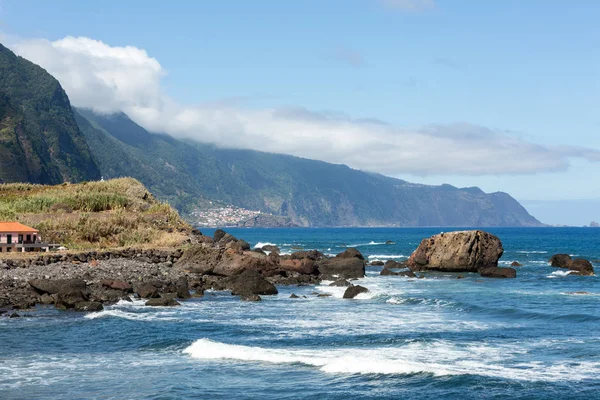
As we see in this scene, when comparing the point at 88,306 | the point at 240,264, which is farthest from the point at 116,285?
the point at 240,264

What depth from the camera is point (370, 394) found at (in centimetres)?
2022

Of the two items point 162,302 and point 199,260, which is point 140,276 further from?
point 162,302

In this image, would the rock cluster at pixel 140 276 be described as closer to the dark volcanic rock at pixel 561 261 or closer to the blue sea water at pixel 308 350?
the blue sea water at pixel 308 350

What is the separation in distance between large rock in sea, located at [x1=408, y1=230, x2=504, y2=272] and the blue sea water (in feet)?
72.6

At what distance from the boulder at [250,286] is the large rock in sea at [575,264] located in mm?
33536

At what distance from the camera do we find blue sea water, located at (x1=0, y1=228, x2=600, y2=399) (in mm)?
20797

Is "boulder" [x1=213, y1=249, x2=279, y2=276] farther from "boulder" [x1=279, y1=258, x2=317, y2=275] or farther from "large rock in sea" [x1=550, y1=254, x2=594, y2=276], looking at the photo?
"large rock in sea" [x1=550, y1=254, x2=594, y2=276]

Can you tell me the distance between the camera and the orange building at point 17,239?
47.3 metres

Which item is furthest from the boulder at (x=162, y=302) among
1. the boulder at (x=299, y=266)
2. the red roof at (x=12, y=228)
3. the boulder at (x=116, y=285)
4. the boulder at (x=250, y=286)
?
the boulder at (x=299, y=266)

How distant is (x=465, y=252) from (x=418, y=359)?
41821 mm

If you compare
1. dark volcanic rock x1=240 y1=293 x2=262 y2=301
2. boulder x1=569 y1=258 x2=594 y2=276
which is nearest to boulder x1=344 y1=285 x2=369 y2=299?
dark volcanic rock x1=240 y1=293 x2=262 y2=301

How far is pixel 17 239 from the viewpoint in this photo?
4784 cm

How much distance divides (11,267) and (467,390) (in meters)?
30.8

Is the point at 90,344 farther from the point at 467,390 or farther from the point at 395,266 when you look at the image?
the point at 395,266
